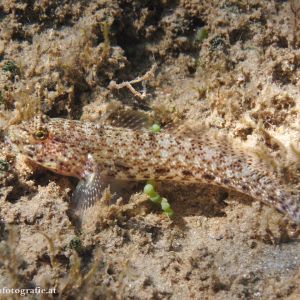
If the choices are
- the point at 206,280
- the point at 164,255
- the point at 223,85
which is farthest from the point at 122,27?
the point at 206,280

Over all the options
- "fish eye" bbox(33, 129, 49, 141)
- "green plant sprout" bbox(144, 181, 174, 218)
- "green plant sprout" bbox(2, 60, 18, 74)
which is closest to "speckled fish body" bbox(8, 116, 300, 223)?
"fish eye" bbox(33, 129, 49, 141)

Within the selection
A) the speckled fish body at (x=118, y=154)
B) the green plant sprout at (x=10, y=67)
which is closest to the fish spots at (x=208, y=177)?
the speckled fish body at (x=118, y=154)

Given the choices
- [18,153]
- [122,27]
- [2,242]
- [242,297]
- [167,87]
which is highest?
[122,27]

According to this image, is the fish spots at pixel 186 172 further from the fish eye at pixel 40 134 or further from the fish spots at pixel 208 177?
the fish eye at pixel 40 134

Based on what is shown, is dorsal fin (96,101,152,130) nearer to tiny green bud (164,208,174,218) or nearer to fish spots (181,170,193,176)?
fish spots (181,170,193,176)

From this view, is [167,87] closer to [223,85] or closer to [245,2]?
[223,85]

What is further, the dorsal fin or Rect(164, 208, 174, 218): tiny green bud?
the dorsal fin

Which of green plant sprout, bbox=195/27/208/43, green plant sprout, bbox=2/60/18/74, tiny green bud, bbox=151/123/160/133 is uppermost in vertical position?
green plant sprout, bbox=195/27/208/43

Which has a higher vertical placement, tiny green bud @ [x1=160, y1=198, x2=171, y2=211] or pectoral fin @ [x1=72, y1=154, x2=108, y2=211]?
pectoral fin @ [x1=72, y1=154, x2=108, y2=211]
